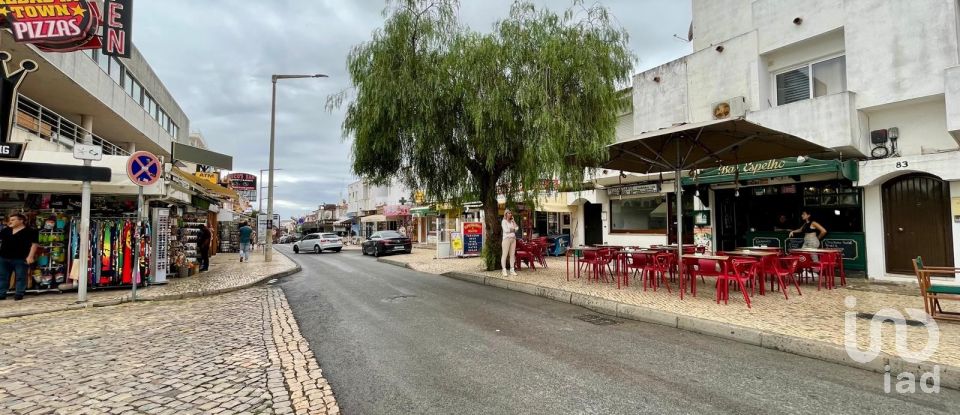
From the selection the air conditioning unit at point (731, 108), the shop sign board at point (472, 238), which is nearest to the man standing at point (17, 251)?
the shop sign board at point (472, 238)

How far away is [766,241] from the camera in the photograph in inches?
526

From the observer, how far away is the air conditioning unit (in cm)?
1313

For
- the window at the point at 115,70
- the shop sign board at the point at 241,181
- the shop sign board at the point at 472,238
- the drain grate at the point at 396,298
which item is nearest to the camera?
the drain grate at the point at 396,298

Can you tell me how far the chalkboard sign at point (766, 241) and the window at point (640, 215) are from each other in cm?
331

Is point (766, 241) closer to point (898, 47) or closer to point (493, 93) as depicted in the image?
point (898, 47)

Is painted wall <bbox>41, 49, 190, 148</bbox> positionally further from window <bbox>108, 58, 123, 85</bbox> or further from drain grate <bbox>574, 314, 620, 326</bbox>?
drain grate <bbox>574, 314, 620, 326</bbox>

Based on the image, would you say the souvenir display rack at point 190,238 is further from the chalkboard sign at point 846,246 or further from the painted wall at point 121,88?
the chalkboard sign at point 846,246

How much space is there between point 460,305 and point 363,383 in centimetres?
415

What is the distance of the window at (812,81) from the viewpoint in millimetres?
11711

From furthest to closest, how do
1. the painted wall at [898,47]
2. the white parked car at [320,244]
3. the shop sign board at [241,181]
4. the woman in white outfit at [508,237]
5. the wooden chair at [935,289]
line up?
the shop sign board at [241,181] → the white parked car at [320,244] → the woman in white outfit at [508,237] → the painted wall at [898,47] → the wooden chair at [935,289]

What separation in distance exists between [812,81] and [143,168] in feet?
52.6

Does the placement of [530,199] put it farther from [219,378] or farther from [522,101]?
[219,378]

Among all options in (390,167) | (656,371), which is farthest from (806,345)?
(390,167)

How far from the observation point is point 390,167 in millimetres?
12547
